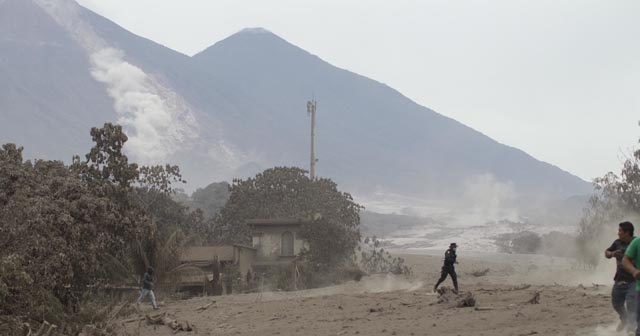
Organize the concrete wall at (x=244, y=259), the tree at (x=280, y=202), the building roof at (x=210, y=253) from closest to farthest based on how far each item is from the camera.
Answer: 1. the building roof at (x=210, y=253)
2. the concrete wall at (x=244, y=259)
3. the tree at (x=280, y=202)

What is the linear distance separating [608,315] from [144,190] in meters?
33.9

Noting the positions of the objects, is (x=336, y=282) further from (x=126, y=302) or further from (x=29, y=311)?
(x=29, y=311)

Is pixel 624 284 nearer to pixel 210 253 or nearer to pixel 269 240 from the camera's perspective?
pixel 210 253

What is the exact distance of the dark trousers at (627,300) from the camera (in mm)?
11222

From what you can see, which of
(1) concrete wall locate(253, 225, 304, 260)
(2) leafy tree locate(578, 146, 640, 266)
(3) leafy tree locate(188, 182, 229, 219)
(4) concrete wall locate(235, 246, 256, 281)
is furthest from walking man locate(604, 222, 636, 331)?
(3) leafy tree locate(188, 182, 229, 219)

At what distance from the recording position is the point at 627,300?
1130cm

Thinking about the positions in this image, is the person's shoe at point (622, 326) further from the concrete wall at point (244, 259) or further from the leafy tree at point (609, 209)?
the concrete wall at point (244, 259)

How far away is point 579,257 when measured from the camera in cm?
3794

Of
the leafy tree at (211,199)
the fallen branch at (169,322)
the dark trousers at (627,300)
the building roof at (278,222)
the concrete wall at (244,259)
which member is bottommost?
the fallen branch at (169,322)

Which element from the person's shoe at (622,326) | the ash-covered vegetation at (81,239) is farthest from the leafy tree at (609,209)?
the person's shoe at (622,326)

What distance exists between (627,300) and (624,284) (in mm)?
→ 240

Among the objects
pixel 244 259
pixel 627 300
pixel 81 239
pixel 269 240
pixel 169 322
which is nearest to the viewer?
pixel 627 300

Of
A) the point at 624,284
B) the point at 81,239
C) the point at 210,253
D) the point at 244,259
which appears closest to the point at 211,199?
the point at 244,259

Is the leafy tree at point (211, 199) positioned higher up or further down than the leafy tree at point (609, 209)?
higher up
